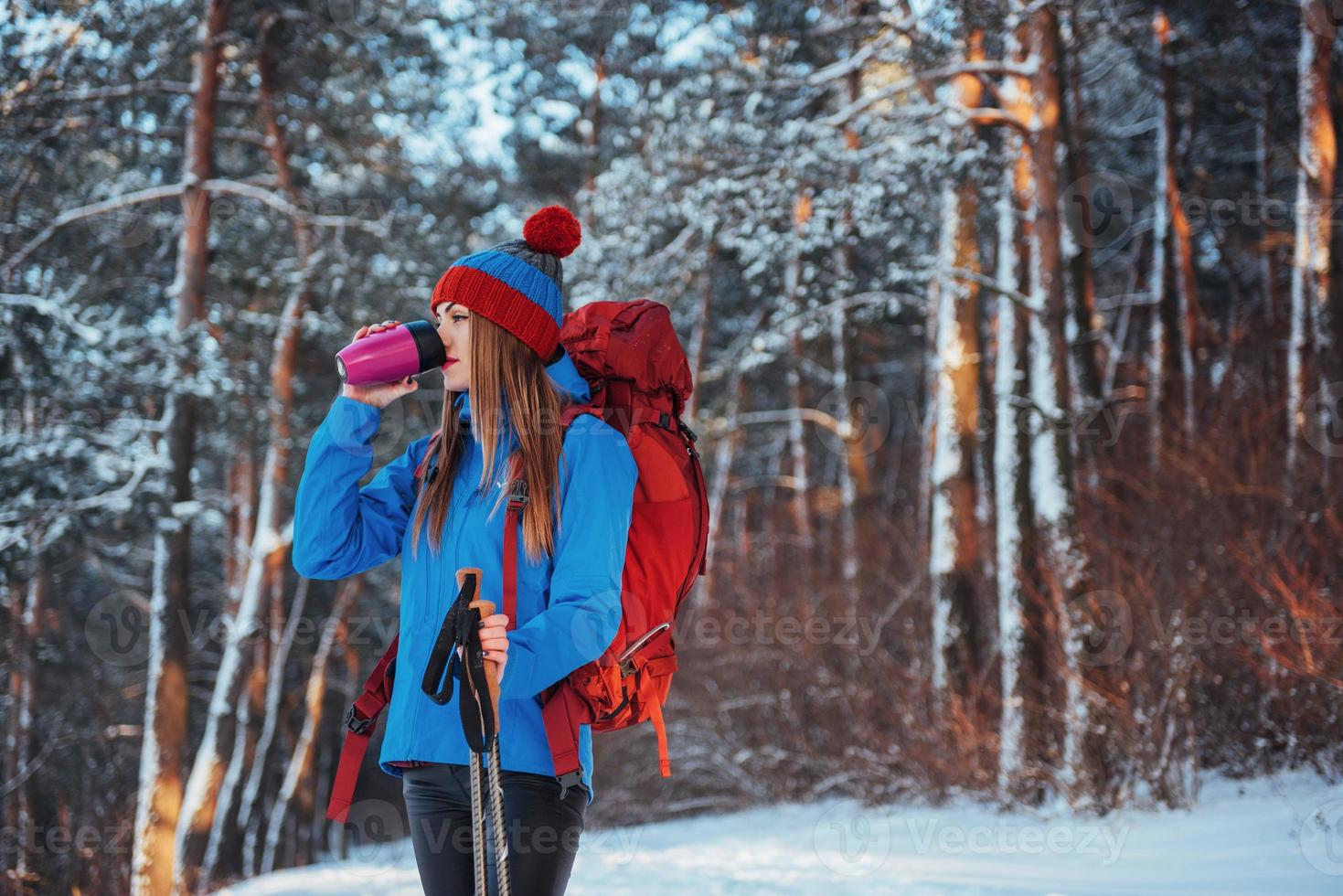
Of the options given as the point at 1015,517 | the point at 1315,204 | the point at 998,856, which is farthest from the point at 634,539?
the point at 1315,204

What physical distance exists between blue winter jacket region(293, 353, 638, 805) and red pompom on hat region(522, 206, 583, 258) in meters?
0.26

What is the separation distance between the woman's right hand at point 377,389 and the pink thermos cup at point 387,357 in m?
0.01

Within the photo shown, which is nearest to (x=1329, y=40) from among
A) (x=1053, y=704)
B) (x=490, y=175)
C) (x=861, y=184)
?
(x=861, y=184)

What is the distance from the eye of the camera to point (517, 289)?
2.21 m

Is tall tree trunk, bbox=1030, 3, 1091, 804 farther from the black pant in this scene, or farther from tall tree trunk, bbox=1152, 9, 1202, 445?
the black pant

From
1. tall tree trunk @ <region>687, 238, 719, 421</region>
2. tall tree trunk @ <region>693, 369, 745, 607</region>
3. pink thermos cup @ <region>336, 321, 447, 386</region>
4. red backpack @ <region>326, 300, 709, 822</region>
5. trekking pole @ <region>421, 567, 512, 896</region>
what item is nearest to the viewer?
trekking pole @ <region>421, 567, 512, 896</region>

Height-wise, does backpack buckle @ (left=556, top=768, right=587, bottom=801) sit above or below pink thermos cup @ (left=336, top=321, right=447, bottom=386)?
below

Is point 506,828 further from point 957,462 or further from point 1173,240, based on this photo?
point 1173,240

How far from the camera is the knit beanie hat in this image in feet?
7.20

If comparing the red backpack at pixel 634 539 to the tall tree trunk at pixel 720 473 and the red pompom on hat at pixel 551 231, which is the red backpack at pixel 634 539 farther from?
the tall tree trunk at pixel 720 473

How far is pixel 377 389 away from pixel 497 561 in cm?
43

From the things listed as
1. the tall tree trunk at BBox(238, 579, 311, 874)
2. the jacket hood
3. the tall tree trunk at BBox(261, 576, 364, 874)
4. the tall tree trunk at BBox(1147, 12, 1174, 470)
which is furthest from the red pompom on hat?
the tall tree trunk at BBox(261, 576, 364, 874)

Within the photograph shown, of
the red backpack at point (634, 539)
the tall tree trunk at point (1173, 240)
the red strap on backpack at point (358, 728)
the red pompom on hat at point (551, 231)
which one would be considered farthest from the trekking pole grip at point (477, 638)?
the tall tree trunk at point (1173, 240)

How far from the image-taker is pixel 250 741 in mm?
18859
